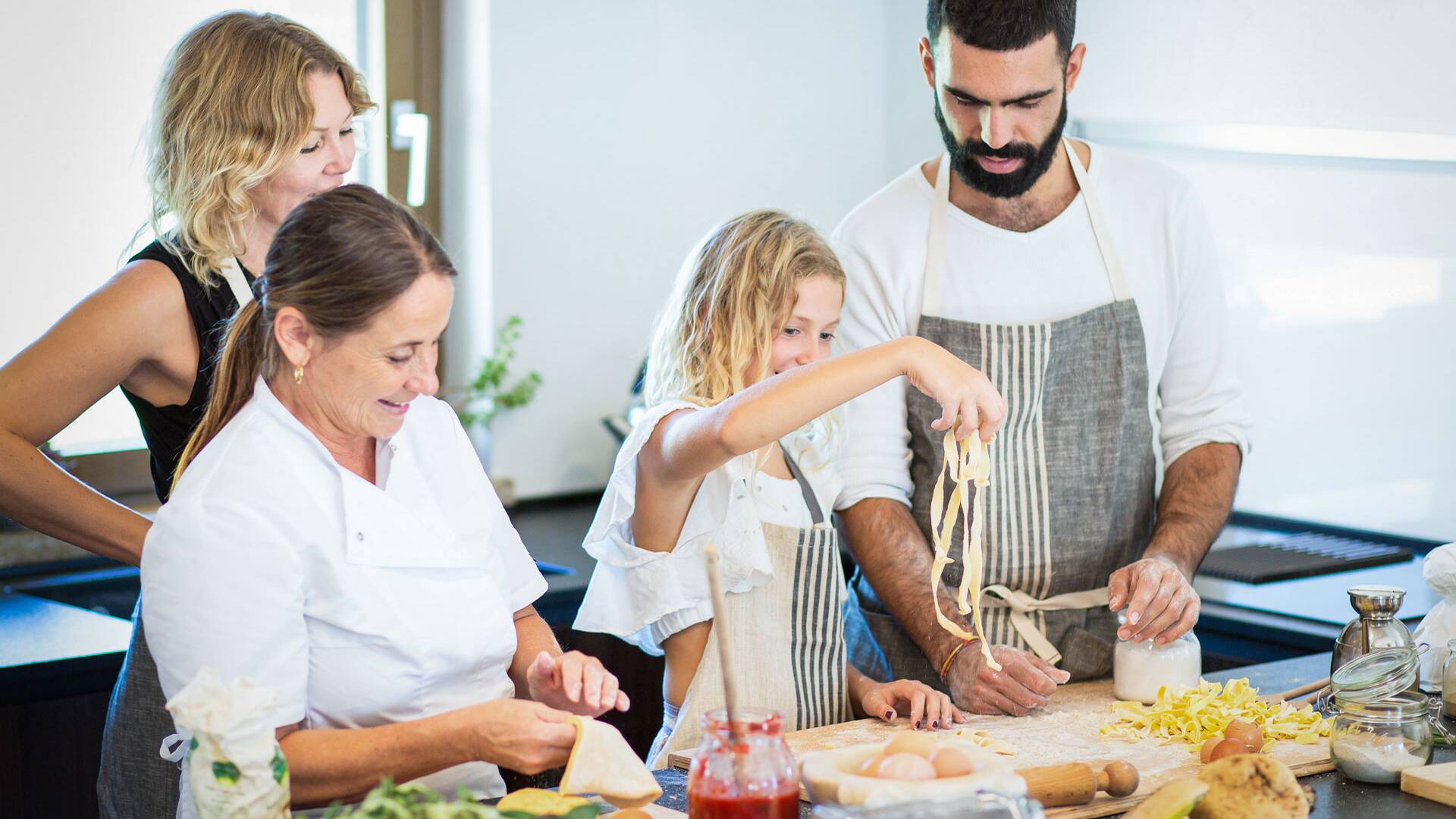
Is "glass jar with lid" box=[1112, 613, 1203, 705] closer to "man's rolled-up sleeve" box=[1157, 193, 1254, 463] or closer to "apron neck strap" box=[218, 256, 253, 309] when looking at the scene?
"man's rolled-up sleeve" box=[1157, 193, 1254, 463]

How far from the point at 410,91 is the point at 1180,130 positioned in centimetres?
169

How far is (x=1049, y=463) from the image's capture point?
83.0 inches

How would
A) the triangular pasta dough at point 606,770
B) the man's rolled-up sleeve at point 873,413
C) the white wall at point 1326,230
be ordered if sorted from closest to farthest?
the triangular pasta dough at point 606,770, the man's rolled-up sleeve at point 873,413, the white wall at point 1326,230

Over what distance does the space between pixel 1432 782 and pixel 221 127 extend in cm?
150

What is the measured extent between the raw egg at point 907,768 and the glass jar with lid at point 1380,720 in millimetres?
560

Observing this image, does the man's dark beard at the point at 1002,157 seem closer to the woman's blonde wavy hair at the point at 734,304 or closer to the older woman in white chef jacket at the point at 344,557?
the woman's blonde wavy hair at the point at 734,304

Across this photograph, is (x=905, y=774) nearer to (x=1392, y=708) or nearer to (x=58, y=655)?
(x=1392, y=708)

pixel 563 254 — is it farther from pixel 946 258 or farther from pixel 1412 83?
pixel 1412 83

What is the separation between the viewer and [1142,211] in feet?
7.20

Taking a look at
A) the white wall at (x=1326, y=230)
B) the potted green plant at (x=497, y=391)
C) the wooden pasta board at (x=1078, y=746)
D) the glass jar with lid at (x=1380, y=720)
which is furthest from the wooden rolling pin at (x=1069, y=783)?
the potted green plant at (x=497, y=391)

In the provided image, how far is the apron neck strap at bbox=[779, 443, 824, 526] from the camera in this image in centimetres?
202

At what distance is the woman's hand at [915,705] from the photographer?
5.75ft

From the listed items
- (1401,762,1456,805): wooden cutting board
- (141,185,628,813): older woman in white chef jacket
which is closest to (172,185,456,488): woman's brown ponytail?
(141,185,628,813): older woman in white chef jacket

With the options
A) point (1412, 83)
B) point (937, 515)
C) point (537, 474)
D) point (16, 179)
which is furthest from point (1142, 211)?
point (16, 179)
